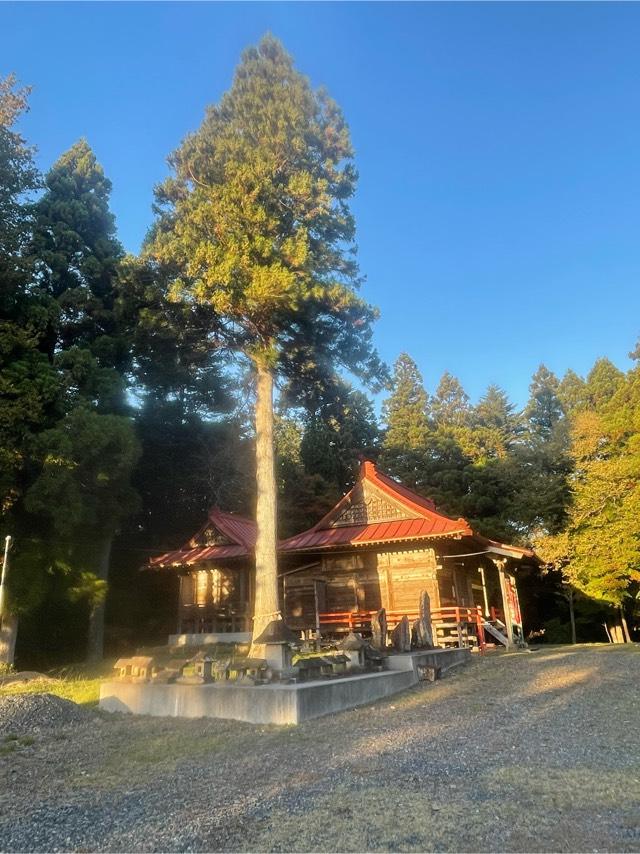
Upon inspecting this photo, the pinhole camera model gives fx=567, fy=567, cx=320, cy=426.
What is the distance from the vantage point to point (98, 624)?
18.1m

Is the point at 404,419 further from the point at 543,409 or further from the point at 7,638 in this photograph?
the point at 7,638

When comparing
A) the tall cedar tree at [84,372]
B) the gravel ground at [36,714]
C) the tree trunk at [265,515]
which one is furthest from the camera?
the tall cedar tree at [84,372]

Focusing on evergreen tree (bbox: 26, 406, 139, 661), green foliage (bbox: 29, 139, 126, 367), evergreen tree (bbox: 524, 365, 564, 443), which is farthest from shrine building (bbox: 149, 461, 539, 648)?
evergreen tree (bbox: 524, 365, 564, 443)

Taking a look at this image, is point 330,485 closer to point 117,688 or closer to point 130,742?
point 117,688

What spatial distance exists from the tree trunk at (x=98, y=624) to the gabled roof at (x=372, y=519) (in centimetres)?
586

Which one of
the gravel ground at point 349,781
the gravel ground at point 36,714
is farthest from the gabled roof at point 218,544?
the gravel ground at point 349,781

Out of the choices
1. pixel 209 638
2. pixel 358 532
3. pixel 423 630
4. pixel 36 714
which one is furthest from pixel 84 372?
pixel 423 630

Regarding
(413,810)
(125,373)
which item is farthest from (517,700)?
(125,373)

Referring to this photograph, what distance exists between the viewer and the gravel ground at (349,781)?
3.99 m

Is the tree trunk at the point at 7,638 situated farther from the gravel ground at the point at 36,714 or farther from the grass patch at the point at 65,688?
the gravel ground at the point at 36,714

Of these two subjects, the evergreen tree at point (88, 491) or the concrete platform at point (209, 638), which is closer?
the evergreen tree at point (88, 491)

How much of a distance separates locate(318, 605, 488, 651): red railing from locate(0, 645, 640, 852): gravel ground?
7811 mm

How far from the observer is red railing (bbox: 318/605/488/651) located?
56.4ft

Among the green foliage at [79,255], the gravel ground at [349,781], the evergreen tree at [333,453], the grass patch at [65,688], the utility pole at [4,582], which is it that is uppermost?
the green foliage at [79,255]
